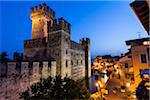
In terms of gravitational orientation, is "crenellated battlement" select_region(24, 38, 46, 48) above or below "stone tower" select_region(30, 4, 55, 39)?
below

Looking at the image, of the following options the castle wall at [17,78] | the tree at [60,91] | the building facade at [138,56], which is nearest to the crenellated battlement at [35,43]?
the castle wall at [17,78]

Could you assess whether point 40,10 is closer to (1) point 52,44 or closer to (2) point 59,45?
(1) point 52,44

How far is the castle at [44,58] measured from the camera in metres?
8.70

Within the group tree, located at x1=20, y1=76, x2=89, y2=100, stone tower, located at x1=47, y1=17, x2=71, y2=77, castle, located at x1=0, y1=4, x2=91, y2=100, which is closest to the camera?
tree, located at x1=20, y1=76, x2=89, y2=100

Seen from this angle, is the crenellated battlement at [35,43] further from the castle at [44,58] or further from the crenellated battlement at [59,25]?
the crenellated battlement at [59,25]

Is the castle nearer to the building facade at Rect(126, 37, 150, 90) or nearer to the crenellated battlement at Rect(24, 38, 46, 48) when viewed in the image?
the crenellated battlement at Rect(24, 38, 46, 48)

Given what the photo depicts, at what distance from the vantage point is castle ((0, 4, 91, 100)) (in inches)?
343

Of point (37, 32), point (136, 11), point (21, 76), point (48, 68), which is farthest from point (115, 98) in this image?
point (37, 32)

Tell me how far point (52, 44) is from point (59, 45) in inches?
35.1

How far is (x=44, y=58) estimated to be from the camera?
A: 517 inches

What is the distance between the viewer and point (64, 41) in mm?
14672

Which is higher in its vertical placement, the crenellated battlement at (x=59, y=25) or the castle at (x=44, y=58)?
the crenellated battlement at (x=59, y=25)

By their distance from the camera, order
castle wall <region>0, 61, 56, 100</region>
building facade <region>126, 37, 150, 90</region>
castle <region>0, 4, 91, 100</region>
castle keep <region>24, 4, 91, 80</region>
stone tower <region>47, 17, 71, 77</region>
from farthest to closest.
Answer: castle keep <region>24, 4, 91, 80</region>, stone tower <region>47, 17, 71, 77</region>, building facade <region>126, 37, 150, 90</region>, castle <region>0, 4, 91, 100</region>, castle wall <region>0, 61, 56, 100</region>

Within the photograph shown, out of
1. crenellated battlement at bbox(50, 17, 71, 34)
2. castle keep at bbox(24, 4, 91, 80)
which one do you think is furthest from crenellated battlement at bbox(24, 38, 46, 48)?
crenellated battlement at bbox(50, 17, 71, 34)
